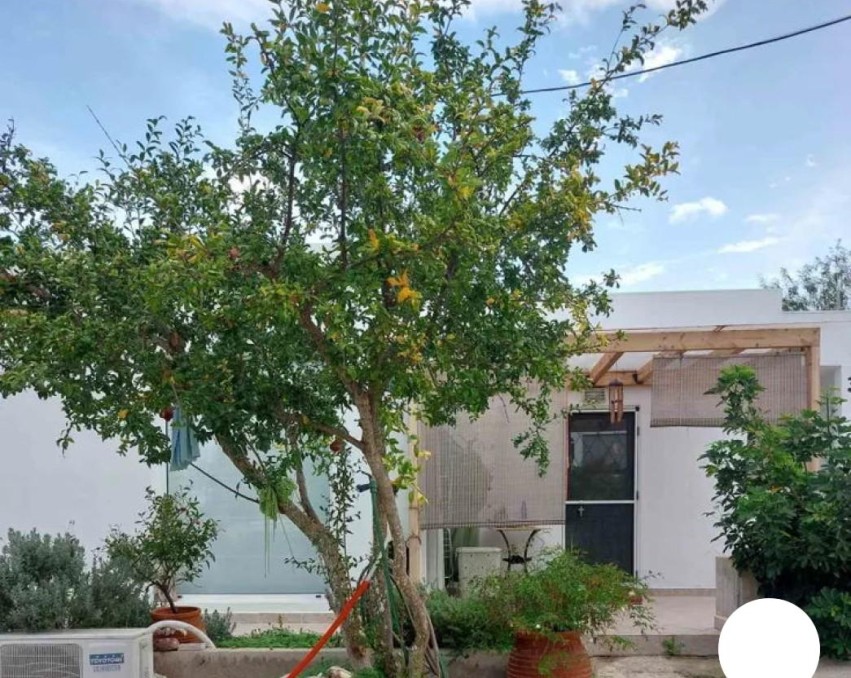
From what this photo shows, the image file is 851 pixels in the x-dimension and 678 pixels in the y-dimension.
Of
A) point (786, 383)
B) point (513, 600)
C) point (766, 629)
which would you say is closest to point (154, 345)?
point (513, 600)

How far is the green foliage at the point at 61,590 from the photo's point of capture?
211 inches

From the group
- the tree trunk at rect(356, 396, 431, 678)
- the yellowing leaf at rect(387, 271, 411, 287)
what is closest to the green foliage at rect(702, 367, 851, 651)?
the tree trunk at rect(356, 396, 431, 678)

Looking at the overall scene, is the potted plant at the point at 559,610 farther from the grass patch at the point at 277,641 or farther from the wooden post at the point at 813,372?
the wooden post at the point at 813,372

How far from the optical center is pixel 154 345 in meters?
4.17

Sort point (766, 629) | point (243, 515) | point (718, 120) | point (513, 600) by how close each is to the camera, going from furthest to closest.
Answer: point (718, 120), point (243, 515), point (513, 600), point (766, 629)

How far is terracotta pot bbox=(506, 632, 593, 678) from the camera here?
15.4 feet

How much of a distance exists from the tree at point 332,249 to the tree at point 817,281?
19536mm

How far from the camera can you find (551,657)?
15.4 feet

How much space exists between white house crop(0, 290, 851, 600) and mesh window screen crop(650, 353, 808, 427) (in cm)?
5

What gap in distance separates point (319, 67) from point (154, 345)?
1.76m

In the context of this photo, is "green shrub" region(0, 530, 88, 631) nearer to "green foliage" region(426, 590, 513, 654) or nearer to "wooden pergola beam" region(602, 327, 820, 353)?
"green foliage" region(426, 590, 513, 654)

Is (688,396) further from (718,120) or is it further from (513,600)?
(718,120)

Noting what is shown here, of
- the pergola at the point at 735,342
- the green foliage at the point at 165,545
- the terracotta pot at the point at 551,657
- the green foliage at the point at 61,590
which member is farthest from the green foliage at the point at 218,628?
the pergola at the point at 735,342

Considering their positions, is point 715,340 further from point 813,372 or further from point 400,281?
point 400,281
